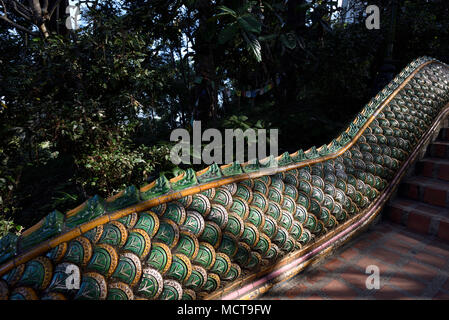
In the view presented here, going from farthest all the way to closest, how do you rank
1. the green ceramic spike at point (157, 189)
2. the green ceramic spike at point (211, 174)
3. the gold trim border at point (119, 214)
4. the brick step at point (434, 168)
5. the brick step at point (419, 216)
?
the brick step at point (434, 168), the brick step at point (419, 216), the green ceramic spike at point (211, 174), the green ceramic spike at point (157, 189), the gold trim border at point (119, 214)

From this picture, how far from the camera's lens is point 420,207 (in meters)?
2.28

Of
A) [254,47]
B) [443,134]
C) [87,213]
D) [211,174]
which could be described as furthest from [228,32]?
[443,134]

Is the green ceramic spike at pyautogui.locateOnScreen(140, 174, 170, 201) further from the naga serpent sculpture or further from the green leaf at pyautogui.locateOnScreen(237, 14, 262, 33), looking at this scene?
the green leaf at pyautogui.locateOnScreen(237, 14, 262, 33)

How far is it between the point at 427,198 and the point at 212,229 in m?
2.35

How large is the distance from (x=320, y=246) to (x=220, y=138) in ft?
6.38

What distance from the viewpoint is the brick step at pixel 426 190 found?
7.42 ft

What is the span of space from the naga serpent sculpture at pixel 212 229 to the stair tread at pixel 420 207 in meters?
0.18

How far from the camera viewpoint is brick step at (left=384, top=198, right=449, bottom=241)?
2.03 m

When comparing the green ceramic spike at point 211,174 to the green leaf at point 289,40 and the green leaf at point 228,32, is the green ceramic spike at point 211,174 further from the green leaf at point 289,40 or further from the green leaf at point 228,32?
the green leaf at point 289,40

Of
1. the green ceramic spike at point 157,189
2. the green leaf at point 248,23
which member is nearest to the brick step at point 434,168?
the green leaf at point 248,23

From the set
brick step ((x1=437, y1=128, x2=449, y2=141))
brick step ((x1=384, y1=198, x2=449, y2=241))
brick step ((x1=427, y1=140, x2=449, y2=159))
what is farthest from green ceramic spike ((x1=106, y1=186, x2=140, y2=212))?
brick step ((x1=437, y1=128, x2=449, y2=141))
